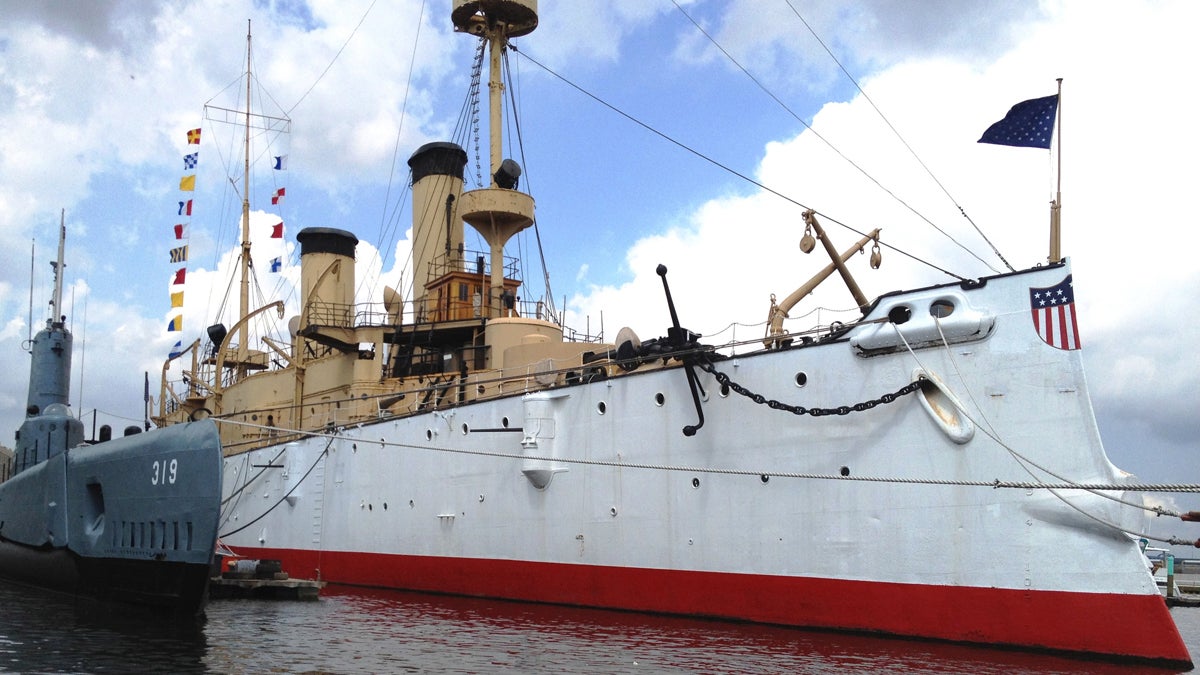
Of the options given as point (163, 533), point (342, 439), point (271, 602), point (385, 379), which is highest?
point (385, 379)

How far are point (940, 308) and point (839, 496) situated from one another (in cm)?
284

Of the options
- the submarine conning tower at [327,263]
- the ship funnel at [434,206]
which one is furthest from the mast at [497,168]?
the submarine conning tower at [327,263]

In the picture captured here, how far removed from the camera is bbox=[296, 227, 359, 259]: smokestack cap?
29.3 m

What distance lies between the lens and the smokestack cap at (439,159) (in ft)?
86.8

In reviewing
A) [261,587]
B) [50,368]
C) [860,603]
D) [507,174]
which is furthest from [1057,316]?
[50,368]

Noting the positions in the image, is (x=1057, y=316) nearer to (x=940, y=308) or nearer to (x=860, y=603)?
(x=940, y=308)

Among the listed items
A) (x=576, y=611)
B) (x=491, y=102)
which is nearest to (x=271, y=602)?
(x=576, y=611)

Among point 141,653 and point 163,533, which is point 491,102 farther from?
point 141,653

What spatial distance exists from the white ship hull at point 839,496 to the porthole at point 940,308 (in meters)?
0.07

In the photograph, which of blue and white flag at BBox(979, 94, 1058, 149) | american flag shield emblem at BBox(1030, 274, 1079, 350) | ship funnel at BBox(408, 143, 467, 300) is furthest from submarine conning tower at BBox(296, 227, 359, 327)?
american flag shield emblem at BBox(1030, 274, 1079, 350)

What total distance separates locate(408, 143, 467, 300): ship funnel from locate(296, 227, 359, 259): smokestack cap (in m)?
3.82

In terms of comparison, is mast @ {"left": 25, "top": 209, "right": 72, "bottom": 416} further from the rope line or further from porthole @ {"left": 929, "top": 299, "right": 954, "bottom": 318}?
porthole @ {"left": 929, "top": 299, "right": 954, "bottom": 318}

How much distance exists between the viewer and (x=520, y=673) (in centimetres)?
1002

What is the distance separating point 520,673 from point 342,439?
12.2 meters
